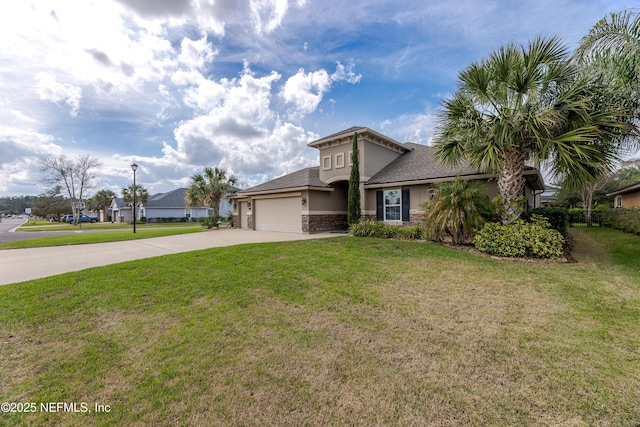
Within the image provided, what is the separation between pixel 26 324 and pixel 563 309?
8545mm

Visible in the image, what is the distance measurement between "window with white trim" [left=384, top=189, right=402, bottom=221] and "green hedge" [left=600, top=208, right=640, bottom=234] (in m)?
11.0

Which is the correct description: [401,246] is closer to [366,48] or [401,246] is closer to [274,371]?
[274,371]

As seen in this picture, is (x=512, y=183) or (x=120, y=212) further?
(x=120, y=212)

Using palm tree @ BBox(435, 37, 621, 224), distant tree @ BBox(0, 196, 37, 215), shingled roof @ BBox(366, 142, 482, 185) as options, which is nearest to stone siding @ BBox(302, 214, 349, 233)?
shingled roof @ BBox(366, 142, 482, 185)

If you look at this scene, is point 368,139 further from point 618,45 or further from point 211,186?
point 211,186

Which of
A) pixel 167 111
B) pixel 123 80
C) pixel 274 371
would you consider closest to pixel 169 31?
pixel 123 80

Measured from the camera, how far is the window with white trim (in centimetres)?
1399

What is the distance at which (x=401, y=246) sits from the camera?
876cm

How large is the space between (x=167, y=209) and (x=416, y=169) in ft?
129

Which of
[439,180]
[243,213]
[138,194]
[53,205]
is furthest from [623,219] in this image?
[53,205]

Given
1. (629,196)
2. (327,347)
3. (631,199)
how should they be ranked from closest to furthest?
(327,347)
(631,199)
(629,196)

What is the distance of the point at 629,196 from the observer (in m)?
19.9

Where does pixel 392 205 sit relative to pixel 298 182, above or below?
below

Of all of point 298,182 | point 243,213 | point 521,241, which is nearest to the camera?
point 521,241
